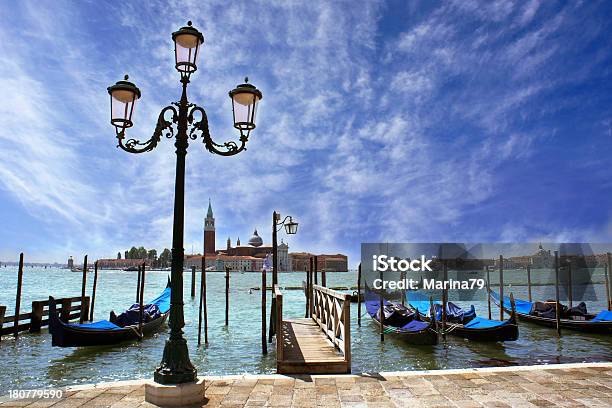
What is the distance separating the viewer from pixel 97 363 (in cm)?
1091

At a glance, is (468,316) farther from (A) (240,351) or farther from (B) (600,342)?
(A) (240,351)

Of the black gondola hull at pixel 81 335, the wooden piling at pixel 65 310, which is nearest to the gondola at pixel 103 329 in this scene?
the black gondola hull at pixel 81 335

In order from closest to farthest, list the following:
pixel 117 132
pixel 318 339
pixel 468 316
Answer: pixel 117 132 < pixel 318 339 < pixel 468 316

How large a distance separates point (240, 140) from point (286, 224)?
7786mm

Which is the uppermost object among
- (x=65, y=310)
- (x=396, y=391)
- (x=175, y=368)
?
(x=175, y=368)

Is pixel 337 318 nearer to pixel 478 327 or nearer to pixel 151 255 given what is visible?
pixel 478 327

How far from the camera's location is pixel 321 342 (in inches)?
340

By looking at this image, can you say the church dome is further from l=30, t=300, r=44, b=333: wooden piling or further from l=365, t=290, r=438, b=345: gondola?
l=365, t=290, r=438, b=345: gondola

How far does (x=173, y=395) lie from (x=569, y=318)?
15.7m

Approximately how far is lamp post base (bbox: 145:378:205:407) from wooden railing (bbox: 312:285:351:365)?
2.67m

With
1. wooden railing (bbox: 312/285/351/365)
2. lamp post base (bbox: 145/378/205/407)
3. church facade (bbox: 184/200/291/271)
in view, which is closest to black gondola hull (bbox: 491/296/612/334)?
wooden railing (bbox: 312/285/351/365)

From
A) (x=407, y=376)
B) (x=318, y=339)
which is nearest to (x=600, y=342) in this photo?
(x=318, y=339)

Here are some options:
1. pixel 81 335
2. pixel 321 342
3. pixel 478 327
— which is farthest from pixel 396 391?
pixel 81 335

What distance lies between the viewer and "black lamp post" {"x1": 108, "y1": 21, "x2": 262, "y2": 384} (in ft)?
15.8
